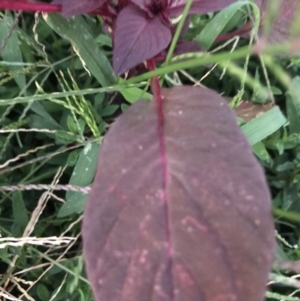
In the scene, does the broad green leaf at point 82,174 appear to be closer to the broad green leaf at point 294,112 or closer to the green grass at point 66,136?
the green grass at point 66,136

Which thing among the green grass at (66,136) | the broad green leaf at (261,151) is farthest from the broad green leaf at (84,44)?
the broad green leaf at (261,151)

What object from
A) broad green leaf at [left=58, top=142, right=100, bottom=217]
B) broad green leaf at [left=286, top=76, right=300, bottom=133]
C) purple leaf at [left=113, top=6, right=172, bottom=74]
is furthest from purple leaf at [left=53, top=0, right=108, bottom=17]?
broad green leaf at [left=286, top=76, right=300, bottom=133]

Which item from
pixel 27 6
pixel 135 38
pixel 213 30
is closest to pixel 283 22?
pixel 213 30

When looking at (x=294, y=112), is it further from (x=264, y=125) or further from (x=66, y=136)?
(x=66, y=136)

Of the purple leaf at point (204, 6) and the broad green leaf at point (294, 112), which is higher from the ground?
the purple leaf at point (204, 6)

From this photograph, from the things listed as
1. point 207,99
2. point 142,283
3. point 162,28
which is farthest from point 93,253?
point 162,28

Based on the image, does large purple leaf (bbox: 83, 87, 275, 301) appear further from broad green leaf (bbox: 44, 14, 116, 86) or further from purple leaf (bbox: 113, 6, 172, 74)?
broad green leaf (bbox: 44, 14, 116, 86)
